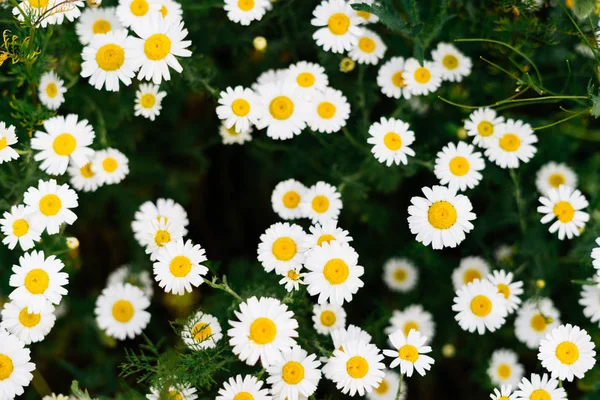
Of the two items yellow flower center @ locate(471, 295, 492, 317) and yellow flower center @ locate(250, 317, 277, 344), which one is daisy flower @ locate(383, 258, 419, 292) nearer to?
yellow flower center @ locate(471, 295, 492, 317)

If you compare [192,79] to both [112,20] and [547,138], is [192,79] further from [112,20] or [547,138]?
[547,138]

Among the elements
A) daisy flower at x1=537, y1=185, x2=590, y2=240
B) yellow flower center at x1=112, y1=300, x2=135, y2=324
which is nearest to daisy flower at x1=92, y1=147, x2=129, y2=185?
yellow flower center at x1=112, y1=300, x2=135, y2=324

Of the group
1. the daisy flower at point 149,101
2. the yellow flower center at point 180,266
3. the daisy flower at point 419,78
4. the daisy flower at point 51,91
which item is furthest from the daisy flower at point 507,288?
the daisy flower at point 51,91

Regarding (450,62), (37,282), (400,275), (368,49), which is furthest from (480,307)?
(37,282)

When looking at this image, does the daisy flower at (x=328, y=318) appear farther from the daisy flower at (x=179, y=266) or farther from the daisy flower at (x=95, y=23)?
the daisy flower at (x=95, y=23)

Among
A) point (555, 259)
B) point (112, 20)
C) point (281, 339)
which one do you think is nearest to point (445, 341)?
point (555, 259)

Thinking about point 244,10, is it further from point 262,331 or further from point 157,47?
point 262,331

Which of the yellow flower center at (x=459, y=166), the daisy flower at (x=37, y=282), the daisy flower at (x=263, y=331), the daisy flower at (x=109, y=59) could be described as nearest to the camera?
the daisy flower at (x=263, y=331)

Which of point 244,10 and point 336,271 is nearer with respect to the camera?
point 336,271
